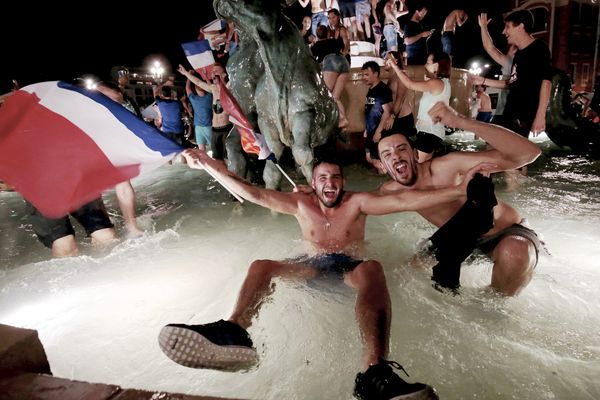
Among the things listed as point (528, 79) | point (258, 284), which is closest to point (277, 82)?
point (258, 284)

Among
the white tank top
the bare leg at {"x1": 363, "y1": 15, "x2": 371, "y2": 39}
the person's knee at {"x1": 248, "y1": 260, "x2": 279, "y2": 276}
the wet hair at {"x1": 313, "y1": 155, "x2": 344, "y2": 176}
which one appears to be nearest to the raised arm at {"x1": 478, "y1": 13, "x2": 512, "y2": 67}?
the white tank top

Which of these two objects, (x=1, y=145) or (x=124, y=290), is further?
(x=124, y=290)

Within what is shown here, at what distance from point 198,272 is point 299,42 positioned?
3052 millimetres

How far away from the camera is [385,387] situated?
68.1 inches

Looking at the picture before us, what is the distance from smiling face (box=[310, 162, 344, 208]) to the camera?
3.17 meters

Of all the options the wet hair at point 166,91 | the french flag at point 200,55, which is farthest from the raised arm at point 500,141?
the wet hair at point 166,91

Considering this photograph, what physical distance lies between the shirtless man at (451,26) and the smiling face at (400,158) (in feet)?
22.8

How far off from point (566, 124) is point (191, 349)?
8636 millimetres

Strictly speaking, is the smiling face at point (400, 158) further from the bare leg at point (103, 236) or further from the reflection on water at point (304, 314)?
the bare leg at point (103, 236)

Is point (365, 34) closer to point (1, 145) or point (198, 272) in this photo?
point (198, 272)

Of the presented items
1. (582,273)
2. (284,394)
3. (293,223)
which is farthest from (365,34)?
(284,394)

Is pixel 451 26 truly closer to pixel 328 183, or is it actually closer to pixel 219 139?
pixel 219 139

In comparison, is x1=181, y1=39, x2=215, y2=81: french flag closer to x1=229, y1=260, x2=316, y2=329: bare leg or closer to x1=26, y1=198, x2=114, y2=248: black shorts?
x1=26, y1=198, x2=114, y2=248: black shorts

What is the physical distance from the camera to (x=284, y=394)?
2137 mm
